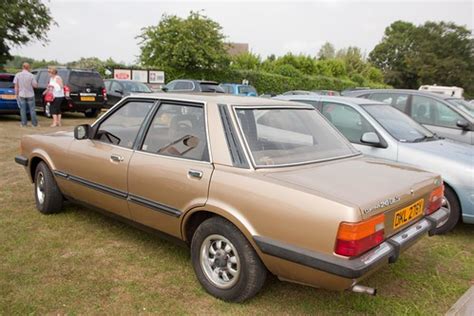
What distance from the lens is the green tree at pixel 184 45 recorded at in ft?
83.6

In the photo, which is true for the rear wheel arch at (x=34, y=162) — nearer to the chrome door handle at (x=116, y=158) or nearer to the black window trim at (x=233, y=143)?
the chrome door handle at (x=116, y=158)

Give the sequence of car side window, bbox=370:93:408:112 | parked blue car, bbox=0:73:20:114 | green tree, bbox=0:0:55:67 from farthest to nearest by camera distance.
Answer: green tree, bbox=0:0:55:67 < parked blue car, bbox=0:73:20:114 < car side window, bbox=370:93:408:112

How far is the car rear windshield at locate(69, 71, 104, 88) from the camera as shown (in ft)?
44.2

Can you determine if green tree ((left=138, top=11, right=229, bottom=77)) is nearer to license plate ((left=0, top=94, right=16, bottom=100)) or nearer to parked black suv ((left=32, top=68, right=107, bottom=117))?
parked black suv ((left=32, top=68, right=107, bottom=117))

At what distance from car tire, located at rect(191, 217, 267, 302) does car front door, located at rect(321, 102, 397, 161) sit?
282cm

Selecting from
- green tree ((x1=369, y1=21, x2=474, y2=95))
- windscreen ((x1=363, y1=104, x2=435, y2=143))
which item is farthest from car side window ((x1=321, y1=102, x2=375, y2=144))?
green tree ((x1=369, y1=21, x2=474, y2=95))

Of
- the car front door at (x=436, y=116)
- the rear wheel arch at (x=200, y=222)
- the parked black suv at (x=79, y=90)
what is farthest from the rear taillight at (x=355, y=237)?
the parked black suv at (x=79, y=90)

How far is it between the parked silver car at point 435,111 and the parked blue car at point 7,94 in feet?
35.1

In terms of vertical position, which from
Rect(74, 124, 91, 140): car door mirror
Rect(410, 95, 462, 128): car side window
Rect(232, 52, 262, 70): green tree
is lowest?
Rect(74, 124, 91, 140): car door mirror

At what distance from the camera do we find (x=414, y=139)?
5219 mm

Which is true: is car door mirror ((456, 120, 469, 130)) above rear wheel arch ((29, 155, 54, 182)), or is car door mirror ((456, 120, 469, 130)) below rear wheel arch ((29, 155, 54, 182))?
above

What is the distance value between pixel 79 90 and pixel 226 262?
40.0ft

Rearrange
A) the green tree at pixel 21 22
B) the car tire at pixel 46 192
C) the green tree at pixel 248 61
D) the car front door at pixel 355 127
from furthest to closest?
the green tree at pixel 248 61
the green tree at pixel 21 22
the car front door at pixel 355 127
the car tire at pixel 46 192

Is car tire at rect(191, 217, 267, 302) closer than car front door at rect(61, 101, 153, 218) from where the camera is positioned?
Yes
